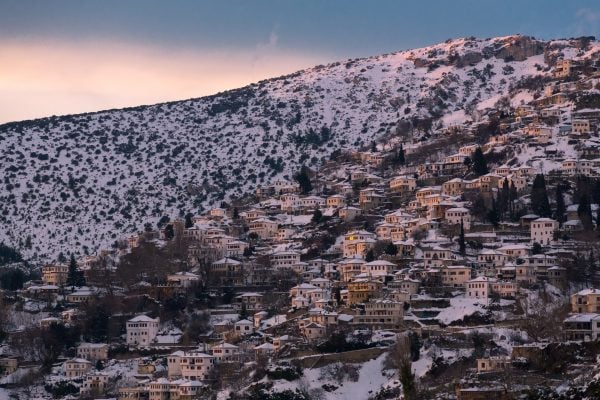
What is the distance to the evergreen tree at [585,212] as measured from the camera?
11262cm

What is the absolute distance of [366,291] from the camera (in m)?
108

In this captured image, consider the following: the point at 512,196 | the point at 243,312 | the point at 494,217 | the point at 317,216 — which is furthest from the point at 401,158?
the point at 243,312

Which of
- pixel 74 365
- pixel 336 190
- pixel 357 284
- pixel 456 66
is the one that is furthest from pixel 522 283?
pixel 456 66

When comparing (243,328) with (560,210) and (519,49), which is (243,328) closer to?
(560,210)

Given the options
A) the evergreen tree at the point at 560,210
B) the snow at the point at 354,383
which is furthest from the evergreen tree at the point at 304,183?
the snow at the point at 354,383

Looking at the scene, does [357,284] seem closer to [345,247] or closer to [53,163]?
[345,247]

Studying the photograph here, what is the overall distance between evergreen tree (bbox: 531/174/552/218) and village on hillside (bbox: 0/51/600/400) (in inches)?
6.1

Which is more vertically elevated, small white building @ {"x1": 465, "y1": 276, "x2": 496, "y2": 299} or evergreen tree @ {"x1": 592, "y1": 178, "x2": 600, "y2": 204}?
evergreen tree @ {"x1": 592, "y1": 178, "x2": 600, "y2": 204}

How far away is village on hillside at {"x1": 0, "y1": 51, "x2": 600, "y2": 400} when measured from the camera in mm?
96250

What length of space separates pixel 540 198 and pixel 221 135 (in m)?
70.9

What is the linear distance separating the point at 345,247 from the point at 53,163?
204 ft

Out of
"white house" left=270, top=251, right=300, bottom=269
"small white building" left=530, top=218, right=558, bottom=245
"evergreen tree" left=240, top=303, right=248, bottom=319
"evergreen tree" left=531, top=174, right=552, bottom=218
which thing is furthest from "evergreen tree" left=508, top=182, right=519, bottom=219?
"evergreen tree" left=240, top=303, right=248, bottom=319

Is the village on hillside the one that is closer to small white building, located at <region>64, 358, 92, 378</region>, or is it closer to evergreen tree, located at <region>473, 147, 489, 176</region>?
small white building, located at <region>64, 358, 92, 378</region>

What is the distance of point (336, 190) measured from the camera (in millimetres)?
141000
